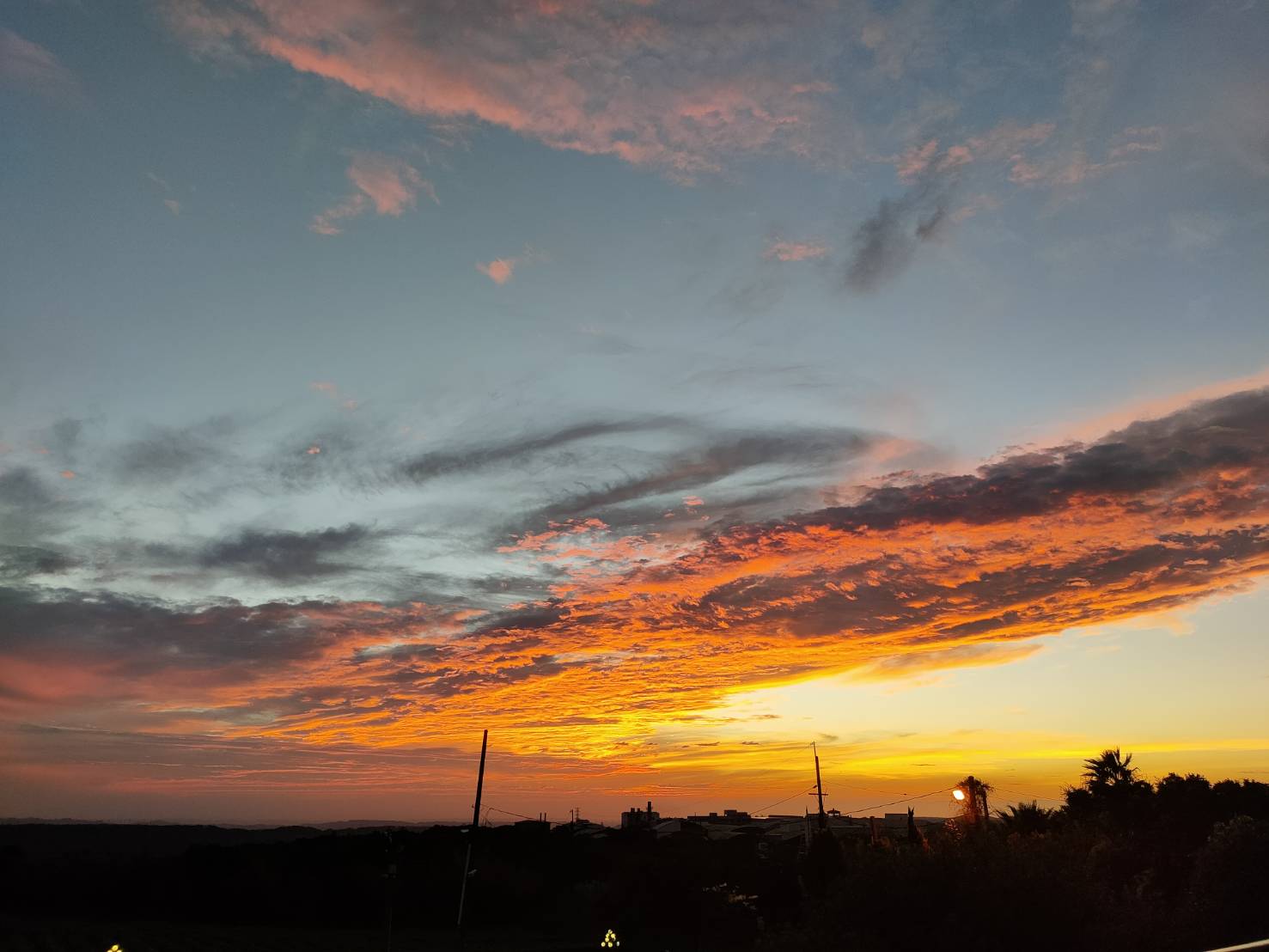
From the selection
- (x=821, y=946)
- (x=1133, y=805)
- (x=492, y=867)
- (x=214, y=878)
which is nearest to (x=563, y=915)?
(x=492, y=867)

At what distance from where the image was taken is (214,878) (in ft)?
261

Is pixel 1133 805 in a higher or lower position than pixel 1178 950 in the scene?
higher

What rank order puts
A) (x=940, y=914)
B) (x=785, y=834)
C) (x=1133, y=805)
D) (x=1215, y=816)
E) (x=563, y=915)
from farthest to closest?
(x=785, y=834) → (x=563, y=915) → (x=1133, y=805) → (x=1215, y=816) → (x=940, y=914)

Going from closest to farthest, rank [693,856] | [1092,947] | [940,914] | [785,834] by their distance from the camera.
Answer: [1092,947] → [940,914] → [693,856] → [785,834]

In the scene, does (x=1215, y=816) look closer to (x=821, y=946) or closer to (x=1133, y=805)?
(x=1133, y=805)

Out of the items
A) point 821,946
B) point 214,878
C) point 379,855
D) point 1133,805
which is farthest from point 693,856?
point 214,878

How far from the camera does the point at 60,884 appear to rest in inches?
3319

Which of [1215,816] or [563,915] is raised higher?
[1215,816]

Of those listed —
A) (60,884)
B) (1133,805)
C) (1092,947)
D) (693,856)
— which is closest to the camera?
(1092,947)

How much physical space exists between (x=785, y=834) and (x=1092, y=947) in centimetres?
11312

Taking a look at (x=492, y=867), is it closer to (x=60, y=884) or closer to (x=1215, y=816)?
(x=60, y=884)

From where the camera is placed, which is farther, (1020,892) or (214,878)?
(214,878)

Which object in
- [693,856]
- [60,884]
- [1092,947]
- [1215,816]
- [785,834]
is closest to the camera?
[1092,947]

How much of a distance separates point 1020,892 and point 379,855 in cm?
7781
